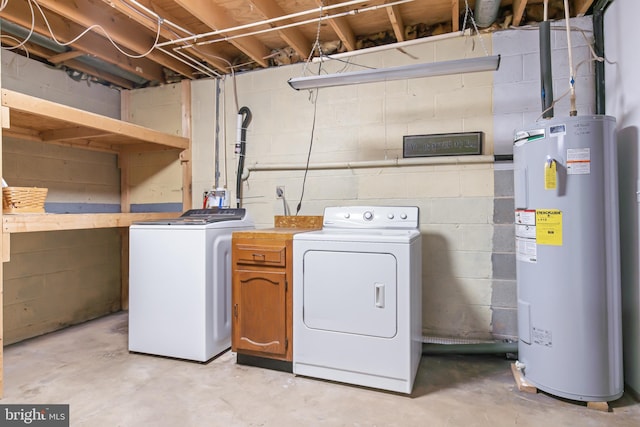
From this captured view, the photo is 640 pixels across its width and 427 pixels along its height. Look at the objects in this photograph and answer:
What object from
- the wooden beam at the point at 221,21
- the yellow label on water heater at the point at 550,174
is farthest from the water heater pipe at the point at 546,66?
the wooden beam at the point at 221,21

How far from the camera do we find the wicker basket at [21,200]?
204 centimetres

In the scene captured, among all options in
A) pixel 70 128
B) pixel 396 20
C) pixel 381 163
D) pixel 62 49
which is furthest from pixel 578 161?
pixel 62 49

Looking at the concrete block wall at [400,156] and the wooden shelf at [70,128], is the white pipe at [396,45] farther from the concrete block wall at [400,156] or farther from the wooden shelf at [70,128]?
the wooden shelf at [70,128]

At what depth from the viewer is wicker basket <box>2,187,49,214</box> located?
2037 mm

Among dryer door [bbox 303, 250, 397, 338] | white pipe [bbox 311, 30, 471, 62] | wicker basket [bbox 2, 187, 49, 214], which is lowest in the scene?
dryer door [bbox 303, 250, 397, 338]

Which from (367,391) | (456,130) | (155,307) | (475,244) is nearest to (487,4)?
(456,130)

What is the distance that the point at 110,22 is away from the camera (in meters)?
2.62

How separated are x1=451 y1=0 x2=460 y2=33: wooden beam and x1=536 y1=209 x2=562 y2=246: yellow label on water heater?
144 cm

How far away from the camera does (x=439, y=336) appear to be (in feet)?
8.82

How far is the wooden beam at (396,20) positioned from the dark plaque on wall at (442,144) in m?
0.74

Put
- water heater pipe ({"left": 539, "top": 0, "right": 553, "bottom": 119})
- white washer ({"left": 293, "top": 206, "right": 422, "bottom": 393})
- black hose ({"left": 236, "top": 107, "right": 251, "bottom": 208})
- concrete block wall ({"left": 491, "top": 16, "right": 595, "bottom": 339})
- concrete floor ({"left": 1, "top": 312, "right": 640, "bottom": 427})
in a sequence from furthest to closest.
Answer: black hose ({"left": 236, "top": 107, "right": 251, "bottom": 208})
concrete block wall ({"left": 491, "top": 16, "right": 595, "bottom": 339})
water heater pipe ({"left": 539, "top": 0, "right": 553, "bottom": 119})
white washer ({"left": 293, "top": 206, "right": 422, "bottom": 393})
concrete floor ({"left": 1, "top": 312, "right": 640, "bottom": 427})

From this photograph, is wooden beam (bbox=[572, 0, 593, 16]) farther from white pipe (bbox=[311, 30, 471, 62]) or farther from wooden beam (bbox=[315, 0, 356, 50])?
wooden beam (bbox=[315, 0, 356, 50])

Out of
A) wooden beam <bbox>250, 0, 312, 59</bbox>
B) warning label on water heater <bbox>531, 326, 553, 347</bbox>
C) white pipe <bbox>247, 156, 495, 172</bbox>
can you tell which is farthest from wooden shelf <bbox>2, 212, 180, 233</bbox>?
warning label on water heater <bbox>531, 326, 553, 347</bbox>

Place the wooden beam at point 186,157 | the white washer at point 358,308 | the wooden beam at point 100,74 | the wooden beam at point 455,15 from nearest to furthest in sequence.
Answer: the white washer at point 358,308, the wooden beam at point 455,15, the wooden beam at point 100,74, the wooden beam at point 186,157
